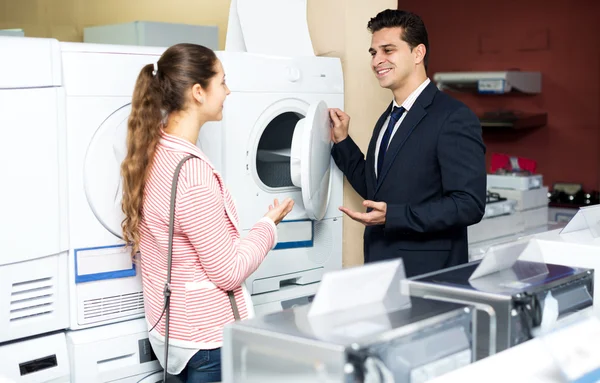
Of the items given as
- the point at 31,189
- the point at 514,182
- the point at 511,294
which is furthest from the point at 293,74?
the point at 514,182

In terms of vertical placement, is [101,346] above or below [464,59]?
below

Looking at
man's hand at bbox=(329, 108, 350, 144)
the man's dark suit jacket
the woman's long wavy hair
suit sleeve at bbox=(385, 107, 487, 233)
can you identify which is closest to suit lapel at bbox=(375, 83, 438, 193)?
the man's dark suit jacket

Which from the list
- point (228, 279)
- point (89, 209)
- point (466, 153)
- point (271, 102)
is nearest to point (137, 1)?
point (271, 102)

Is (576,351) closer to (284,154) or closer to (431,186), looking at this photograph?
(431,186)

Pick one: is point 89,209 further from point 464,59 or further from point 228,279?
point 464,59

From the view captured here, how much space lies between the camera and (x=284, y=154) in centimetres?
333

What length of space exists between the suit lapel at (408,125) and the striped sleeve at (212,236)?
84cm

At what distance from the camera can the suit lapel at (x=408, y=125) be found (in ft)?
8.88

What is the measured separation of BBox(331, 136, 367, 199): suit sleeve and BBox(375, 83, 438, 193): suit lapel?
381 millimetres

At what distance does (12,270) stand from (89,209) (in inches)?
12.9

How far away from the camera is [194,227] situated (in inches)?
79.0

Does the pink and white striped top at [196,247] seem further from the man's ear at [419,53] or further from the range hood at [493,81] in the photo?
the range hood at [493,81]

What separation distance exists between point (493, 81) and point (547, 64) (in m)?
0.60

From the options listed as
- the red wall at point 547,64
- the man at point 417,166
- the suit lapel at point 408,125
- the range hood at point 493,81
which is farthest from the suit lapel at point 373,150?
the red wall at point 547,64
